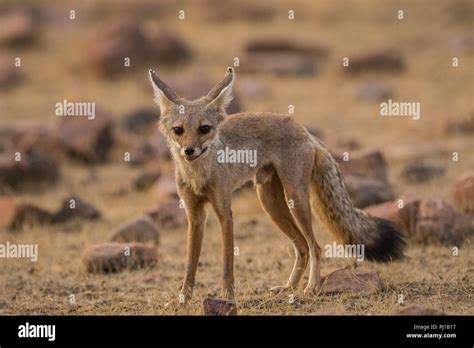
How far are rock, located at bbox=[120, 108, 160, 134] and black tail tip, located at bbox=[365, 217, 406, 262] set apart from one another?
11465 millimetres

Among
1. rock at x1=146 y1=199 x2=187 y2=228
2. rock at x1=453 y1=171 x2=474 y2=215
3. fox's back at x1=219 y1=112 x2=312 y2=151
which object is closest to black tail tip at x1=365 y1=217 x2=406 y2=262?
fox's back at x1=219 y1=112 x2=312 y2=151

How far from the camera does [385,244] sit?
10391 mm

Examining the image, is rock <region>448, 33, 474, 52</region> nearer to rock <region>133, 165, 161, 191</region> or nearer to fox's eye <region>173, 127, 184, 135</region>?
rock <region>133, 165, 161, 191</region>

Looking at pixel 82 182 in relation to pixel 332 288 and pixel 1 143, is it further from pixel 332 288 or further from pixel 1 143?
pixel 332 288

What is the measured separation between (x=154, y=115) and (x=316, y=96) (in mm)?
4594

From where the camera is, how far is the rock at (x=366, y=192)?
46.2 feet

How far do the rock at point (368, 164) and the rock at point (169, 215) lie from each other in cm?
274

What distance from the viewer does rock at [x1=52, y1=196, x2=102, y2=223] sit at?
14.8m

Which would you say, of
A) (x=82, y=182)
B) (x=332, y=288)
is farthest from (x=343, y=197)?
(x=82, y=182)

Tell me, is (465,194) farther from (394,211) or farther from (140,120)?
(140,120)

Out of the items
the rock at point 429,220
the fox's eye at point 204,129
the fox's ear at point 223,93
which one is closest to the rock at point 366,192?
the rock at point 429,220

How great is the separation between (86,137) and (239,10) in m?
14.8

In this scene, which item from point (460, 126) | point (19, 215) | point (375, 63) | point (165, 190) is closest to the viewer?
point (19, 215)

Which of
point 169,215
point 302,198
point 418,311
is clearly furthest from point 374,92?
point 418,311
